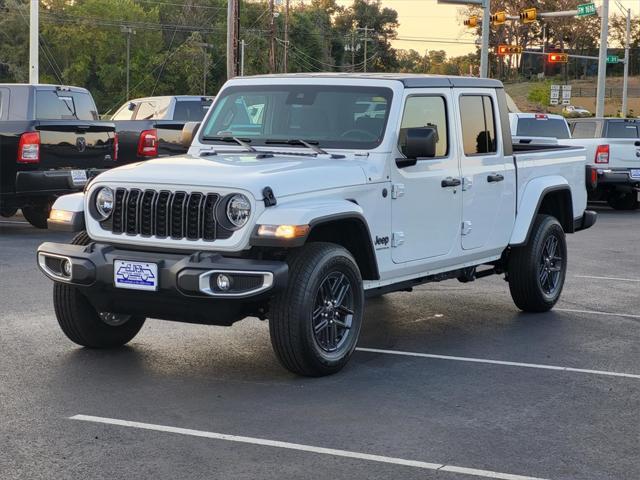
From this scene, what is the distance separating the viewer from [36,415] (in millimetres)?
6133

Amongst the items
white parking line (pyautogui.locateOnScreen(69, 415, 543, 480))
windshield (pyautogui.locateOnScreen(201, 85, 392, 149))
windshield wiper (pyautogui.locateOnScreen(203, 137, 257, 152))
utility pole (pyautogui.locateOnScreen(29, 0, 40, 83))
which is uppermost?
utility pole (pyautogui.locateOnScreen(29, 0, 40, 83))

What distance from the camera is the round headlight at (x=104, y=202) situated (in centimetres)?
727

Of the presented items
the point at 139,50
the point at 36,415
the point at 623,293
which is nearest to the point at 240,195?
the point at 36,415

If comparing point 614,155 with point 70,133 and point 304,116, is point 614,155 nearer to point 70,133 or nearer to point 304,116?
point 70,133

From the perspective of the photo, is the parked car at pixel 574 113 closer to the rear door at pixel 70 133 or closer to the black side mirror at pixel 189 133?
the rear door at pixel 70 133

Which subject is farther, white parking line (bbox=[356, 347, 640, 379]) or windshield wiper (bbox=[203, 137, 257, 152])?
windshield wiper (bbox=[203, 137, 257, 152])

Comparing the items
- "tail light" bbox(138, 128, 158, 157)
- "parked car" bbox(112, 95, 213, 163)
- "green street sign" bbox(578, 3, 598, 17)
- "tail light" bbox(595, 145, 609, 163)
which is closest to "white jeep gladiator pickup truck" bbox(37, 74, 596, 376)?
"parked car" bbox(112, 95, 213, 163)

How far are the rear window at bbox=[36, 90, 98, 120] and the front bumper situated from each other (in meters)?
8.16

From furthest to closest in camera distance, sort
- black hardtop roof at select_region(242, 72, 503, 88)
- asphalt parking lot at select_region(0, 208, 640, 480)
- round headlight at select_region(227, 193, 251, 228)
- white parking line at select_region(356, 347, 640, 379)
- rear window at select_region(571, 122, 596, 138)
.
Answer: rear window at select_region(571, 122, 596, 138), black hardtop roof at select_region(242, 72, 503, 88), white parking line at select_region(356, 347, 640, 379), round headlight at select_region(227, 193, 251, 228), asphalt parking lot at select_region(0, 208, 640, 480)

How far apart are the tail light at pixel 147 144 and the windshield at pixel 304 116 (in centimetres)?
972

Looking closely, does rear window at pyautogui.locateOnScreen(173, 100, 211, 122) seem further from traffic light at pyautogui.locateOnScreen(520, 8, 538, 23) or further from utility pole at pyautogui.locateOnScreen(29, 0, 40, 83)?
traffic light at pyautogui.locateOnScreen(520, 8, 538, 23)

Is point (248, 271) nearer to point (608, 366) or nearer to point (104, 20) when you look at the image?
point (608, 366)

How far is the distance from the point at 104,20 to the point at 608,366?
348ft

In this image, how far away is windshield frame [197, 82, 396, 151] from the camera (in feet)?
25.8
